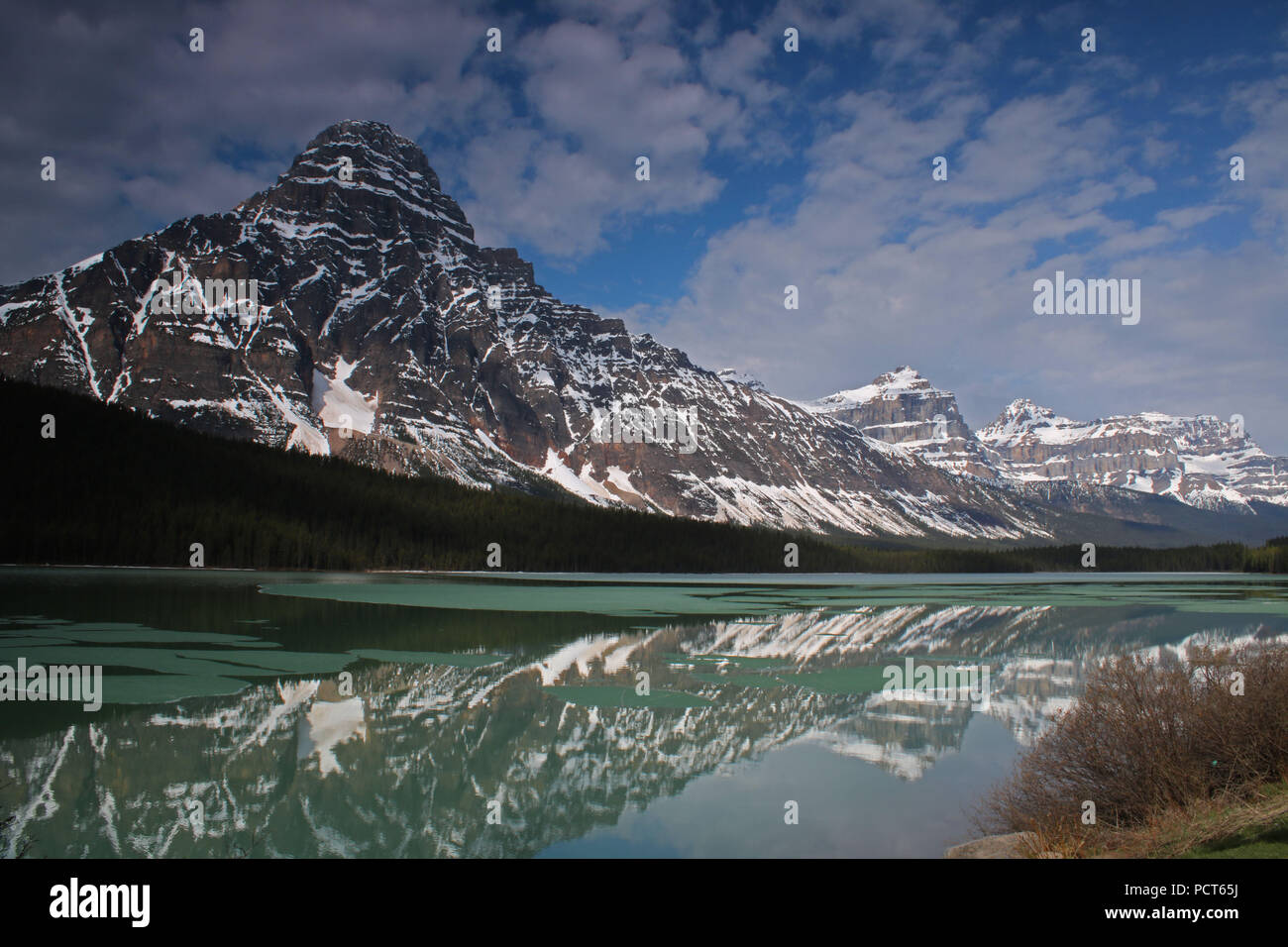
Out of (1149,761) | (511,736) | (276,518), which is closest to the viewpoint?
(1149,761)

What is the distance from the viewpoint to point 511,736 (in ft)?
64.1

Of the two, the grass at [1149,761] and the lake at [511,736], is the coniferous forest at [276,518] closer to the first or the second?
the lake at [511,736]

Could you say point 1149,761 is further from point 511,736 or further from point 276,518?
point 276,518

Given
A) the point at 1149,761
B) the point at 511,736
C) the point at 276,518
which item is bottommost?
the point at 511,736

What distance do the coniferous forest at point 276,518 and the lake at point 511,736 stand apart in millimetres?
63579

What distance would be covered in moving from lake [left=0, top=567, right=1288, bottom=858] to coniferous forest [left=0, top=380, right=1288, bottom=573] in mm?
63579

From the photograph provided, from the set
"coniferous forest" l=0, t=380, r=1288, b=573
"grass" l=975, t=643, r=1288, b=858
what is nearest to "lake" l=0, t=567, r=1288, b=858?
"grass" l=975, t=643, r=1288, b=858

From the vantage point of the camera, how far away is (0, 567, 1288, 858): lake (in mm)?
13438

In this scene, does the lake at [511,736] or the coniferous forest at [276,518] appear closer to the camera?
the lake at [511,736]

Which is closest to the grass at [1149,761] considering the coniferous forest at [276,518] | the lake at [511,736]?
the lake at [511,736]

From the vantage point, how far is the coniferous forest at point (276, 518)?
100875 millimetres

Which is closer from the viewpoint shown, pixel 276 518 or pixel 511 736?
pixel 511 736

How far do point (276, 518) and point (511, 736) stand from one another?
4318 inches

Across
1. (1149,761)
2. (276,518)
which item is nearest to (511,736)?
(1149,761)
